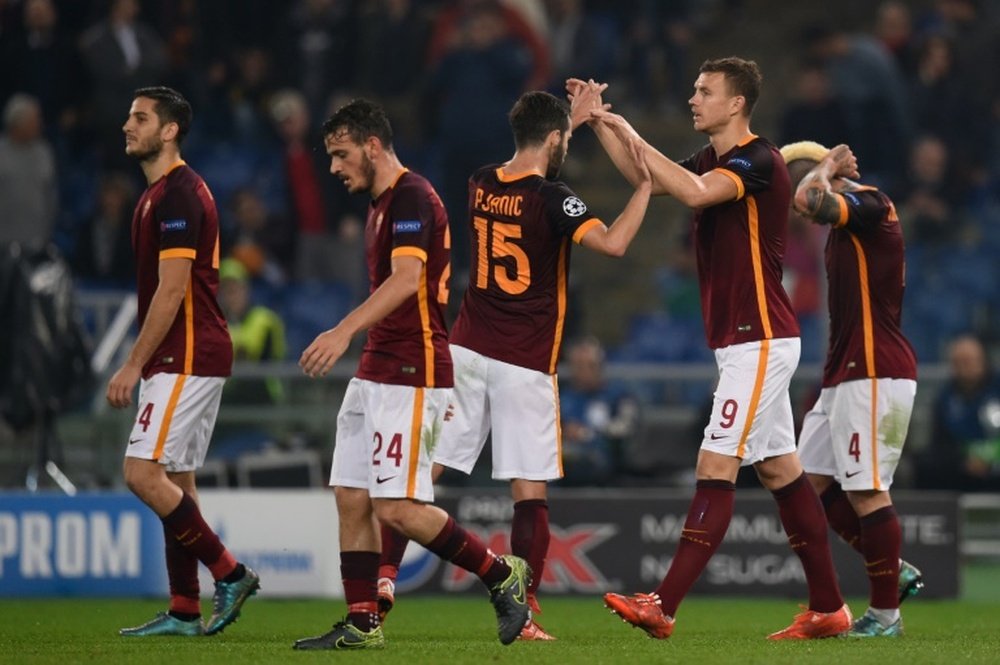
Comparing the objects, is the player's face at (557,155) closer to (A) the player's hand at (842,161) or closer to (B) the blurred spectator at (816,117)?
(A) the player's hand at (842,161)

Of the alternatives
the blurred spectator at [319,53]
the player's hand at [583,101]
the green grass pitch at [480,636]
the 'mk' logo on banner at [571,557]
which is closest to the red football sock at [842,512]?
the green grass pitch at [480,636]

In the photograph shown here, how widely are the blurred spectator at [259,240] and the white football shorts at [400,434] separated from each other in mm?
9378

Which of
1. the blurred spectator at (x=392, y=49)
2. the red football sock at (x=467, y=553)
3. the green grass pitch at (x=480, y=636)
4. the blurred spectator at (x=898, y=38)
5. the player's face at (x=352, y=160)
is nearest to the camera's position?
the green grass pitch at (x=480, y=636)

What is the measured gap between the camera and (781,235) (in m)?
8.52

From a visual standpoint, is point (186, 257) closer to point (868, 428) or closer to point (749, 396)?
point (749, 396)

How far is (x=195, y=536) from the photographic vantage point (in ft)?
28.3

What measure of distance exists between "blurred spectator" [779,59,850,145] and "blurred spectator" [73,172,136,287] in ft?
19.5

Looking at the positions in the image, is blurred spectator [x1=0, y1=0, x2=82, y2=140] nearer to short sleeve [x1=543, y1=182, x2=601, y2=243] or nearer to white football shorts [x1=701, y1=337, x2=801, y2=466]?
short sleeve [x1=543, y1=182, x2=601, y2=243]

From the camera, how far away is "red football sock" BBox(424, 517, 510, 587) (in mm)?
7867

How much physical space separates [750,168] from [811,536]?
170cm

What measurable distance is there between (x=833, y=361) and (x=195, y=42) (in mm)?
11515

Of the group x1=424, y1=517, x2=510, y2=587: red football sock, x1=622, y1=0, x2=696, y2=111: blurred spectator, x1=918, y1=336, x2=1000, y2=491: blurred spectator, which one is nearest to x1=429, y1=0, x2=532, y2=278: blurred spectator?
x1=622, y1=0, x2=696, y2=111: blurred spectator

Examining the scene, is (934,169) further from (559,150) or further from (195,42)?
(559,150)

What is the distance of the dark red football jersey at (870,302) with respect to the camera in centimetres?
880
